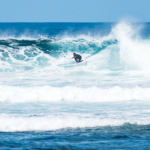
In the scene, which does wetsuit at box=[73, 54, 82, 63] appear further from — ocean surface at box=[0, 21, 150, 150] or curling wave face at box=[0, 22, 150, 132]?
Answer: curling wave face at box=[0, 22, 150, 132]

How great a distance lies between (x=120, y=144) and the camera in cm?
626

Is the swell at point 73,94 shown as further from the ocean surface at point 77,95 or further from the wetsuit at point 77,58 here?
the wetsuit at point 77,58

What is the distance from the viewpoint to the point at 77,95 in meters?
11.0

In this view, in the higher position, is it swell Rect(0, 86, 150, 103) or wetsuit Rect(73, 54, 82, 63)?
wetsuit Rect(73, 54, 82, 63)

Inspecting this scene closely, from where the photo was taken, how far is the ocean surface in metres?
6.66

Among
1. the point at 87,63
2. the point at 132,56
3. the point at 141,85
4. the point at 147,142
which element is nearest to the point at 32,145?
the point at 147,142

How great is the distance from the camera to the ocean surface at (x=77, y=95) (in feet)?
21.9

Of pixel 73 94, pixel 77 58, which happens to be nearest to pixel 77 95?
pixel 73 94

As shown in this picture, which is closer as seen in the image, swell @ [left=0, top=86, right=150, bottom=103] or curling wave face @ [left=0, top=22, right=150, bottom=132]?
curling wave face @ [left=0, top=22, right=150, bottom=132]

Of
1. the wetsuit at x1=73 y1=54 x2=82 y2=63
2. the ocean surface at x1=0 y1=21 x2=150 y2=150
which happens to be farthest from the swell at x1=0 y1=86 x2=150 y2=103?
the wetsuit at x1=73 y1=54 x2=82 y2=63

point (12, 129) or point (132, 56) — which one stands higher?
point (132, 56)

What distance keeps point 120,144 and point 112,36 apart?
58.1 ft

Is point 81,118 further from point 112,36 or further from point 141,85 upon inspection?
point 112,36

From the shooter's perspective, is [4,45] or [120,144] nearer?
[120,144]
